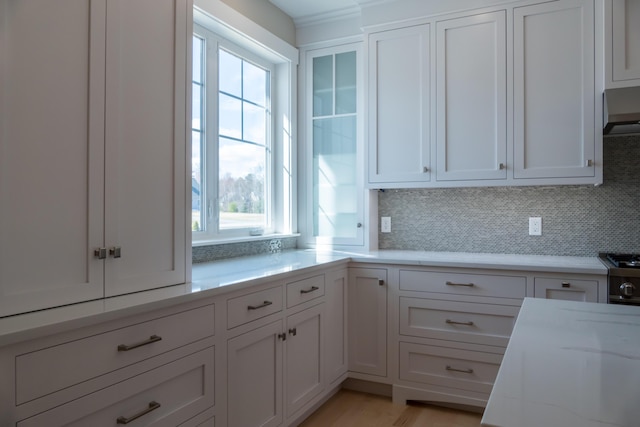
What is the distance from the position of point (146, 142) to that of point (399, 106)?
1.83 m

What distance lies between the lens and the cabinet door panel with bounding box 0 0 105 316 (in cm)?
124

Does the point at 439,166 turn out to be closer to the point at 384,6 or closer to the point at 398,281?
the point at 398,281

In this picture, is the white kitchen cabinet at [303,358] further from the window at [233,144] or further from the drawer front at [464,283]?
the window at [233,144]

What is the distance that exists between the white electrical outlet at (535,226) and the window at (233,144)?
1670 millimetres

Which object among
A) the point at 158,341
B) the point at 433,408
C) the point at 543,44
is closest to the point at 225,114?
the point at 158,341

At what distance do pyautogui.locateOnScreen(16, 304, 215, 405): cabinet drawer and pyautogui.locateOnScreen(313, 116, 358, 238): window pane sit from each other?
175 cm

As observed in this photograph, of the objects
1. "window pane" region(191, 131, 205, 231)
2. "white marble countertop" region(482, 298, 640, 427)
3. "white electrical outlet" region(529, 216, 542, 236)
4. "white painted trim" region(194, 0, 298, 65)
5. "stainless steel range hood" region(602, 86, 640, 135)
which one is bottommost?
"white marble countertop" region(482, 298, 640, 427)

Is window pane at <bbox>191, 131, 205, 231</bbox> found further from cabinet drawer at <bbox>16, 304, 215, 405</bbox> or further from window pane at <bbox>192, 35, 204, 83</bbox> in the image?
cabinet drawer at <bbox>16, 304, 215, 405</bbox>

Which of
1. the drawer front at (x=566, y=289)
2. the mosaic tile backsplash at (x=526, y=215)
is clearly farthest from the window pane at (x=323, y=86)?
the drawer front at (x=566, y=289)

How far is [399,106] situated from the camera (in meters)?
2.99

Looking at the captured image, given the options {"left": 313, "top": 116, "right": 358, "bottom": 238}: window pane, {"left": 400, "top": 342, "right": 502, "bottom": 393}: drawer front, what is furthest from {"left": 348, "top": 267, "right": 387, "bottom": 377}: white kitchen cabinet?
{"left": 313, "top": 116, "right": 358, "bottom": 238}: window pane

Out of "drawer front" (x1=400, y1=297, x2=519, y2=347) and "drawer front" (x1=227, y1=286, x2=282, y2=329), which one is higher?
"drawer front" (x1=227, y1=286, x2=282, y2=329)

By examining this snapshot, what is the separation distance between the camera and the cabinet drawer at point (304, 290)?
228 cm

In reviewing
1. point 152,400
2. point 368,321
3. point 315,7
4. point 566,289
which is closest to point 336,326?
point 368,321
